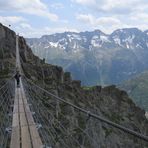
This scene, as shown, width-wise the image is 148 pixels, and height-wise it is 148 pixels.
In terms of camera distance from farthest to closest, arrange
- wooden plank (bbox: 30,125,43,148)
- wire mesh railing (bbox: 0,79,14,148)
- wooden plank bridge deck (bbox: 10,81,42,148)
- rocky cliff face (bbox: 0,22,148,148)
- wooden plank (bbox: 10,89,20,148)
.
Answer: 1. rocky cliff face (bbox: 0,22,148,148)
2. wire mesh railing (bbox: 0,79,14,148)
3. wooden plank (bbox: 10,89,20,148)
4. wooden plank bridge deck (bbox: 10,81,42,148)
5. wooden plank (bbox: 30,125,43,148)

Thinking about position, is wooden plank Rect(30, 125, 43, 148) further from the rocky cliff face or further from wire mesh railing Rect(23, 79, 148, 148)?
the rocky cliff face

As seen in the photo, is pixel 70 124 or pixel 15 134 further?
pixel 70 124

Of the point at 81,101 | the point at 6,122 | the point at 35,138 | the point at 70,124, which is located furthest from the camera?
the point at 81,101

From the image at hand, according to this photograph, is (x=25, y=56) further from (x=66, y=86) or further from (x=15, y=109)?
(x=15, y=109)

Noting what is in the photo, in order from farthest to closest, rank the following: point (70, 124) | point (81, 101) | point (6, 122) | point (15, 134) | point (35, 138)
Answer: point (81, 101), point (70, 124), point (6, 122), point (15, 134), point (35, 138)

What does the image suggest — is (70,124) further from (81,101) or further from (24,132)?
(24,132)

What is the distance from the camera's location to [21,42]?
91.9 metres

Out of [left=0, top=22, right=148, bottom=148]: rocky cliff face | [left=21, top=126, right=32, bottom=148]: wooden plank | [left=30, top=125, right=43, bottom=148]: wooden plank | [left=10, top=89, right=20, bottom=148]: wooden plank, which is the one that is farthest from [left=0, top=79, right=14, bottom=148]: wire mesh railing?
[left=0, top=22, right=148, bottom=148]: rocky cliff face

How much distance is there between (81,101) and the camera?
90.5 metres

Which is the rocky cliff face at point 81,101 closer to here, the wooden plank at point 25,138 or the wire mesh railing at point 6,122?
the wire mesh railing at point 6,122

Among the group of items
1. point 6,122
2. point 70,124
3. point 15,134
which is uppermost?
point 15,134

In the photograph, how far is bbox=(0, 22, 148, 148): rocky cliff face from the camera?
229 feet

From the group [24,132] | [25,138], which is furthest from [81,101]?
[25,138]

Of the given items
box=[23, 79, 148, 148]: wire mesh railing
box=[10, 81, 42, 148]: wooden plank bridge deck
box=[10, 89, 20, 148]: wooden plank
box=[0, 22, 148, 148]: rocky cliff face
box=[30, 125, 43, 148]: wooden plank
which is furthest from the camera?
box=[0, 22, 148, 148]: rocky cliff face
